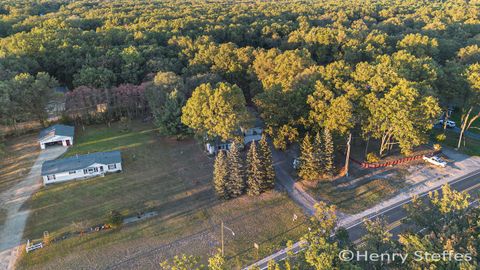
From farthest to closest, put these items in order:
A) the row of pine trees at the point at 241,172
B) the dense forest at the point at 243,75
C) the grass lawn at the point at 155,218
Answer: the dense forest at the point at 243,75, the row of pine trees at the point at 241,172, the grass lawn at the point at 155,218

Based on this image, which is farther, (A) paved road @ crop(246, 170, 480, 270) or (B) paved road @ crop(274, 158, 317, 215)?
(B) paved road @ crop(274, 158, 317, 215)

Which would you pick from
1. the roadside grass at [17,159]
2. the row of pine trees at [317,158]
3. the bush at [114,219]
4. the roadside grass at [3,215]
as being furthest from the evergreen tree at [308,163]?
the roadside grass at [17,159]

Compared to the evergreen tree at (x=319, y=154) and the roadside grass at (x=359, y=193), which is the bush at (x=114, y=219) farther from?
the evergreen tree at (x=319, y=154)

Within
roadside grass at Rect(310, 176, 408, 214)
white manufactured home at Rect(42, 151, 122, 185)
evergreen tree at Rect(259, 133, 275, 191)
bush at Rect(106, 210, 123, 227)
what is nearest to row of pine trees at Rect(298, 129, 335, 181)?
roadside grass at Rect(310, 176, 408, 214)

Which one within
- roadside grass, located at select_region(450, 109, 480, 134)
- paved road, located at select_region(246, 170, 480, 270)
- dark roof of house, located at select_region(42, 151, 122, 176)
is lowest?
paved road, located at select_region(246, 170, 480, 270)

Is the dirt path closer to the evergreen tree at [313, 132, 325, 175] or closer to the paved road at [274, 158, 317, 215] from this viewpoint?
the paved road at [274, 158, 317, 215]

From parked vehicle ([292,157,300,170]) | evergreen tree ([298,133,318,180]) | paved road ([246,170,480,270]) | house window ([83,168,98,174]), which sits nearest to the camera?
paved road ([246,170,480,270])
